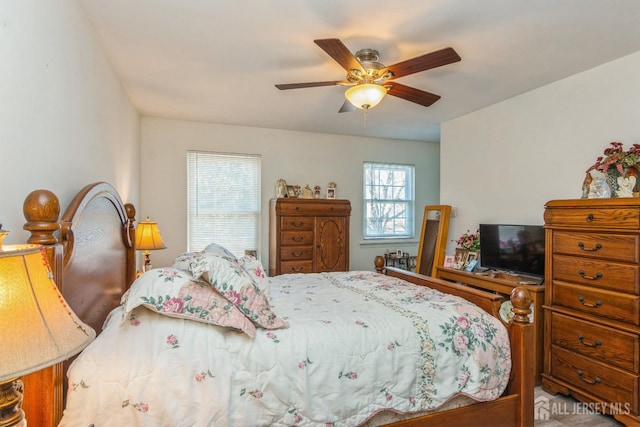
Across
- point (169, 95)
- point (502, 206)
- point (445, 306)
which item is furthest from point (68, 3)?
point (502, 206)

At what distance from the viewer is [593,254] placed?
7.89ft

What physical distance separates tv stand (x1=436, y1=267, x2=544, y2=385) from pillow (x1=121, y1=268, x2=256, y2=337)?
74.7 inches

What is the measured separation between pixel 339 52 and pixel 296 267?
278cm

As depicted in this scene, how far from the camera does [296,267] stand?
4.33 metres

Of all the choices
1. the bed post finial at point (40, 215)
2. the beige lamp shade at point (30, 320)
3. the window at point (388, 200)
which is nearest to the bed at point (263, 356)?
the bed post finial at point (40, 215)

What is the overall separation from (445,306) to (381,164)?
11.9ft

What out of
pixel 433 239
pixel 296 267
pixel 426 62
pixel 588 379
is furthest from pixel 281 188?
pixel 588 379

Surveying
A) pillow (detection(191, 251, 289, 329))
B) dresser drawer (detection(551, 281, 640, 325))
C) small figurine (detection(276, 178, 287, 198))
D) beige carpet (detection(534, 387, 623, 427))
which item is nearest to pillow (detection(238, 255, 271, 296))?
pillow (detection(191, 251, 289, 329))

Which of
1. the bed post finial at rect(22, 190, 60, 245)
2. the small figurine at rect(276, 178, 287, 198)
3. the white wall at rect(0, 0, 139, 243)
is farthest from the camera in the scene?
the small figurine at rect(276, 178, 287, 198)

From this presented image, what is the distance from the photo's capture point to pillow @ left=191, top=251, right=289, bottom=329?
1627mm

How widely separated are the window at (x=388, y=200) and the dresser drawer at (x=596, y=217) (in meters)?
2.78

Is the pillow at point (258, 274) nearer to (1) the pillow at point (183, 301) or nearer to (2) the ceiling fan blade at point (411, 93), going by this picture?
(1) the pillow at point (183, 301)

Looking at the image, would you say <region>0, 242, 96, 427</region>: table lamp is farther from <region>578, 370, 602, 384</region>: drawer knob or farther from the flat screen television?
the flat screen television

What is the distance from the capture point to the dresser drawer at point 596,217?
2195 millimetres
